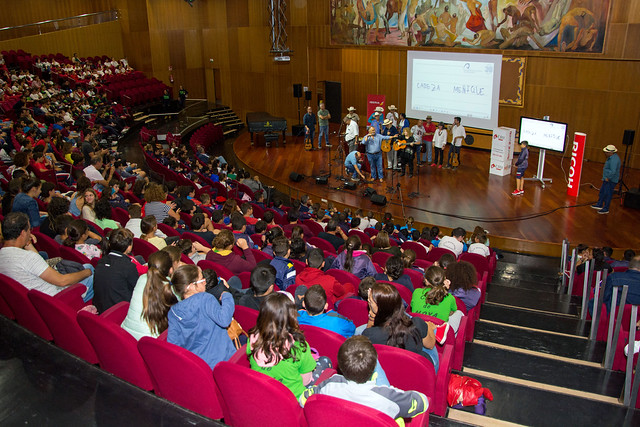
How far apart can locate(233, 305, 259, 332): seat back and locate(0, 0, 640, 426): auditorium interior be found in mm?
24

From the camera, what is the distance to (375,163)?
36.8ft

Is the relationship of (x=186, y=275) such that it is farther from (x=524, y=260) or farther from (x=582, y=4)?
(x=582, y=4)

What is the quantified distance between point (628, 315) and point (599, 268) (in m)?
1.79

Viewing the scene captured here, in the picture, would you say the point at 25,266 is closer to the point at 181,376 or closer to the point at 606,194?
the point at 181,376

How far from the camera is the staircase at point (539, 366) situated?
10.5ft

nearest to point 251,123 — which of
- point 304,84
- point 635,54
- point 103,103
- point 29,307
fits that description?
point 304,84

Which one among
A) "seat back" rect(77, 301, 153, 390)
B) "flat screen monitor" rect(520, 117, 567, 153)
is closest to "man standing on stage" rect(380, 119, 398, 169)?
"flat screen monitor" rect(520, 117, 567, 153)

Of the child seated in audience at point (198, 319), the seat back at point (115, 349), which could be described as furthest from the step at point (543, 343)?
the seat back at point (115, 349)

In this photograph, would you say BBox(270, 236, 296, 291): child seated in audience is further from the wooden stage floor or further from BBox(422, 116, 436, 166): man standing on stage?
BBox(422, 116, 436, 166): man standing on stage

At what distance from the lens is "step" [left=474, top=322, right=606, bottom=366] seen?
14.0 feet

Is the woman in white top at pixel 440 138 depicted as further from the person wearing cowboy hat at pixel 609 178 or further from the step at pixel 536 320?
the step at pixel 536 320

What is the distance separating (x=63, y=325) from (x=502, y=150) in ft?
32.5

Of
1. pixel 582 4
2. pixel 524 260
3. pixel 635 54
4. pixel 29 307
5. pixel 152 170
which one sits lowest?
pixel 524 260

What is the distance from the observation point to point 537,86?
41.0ft
